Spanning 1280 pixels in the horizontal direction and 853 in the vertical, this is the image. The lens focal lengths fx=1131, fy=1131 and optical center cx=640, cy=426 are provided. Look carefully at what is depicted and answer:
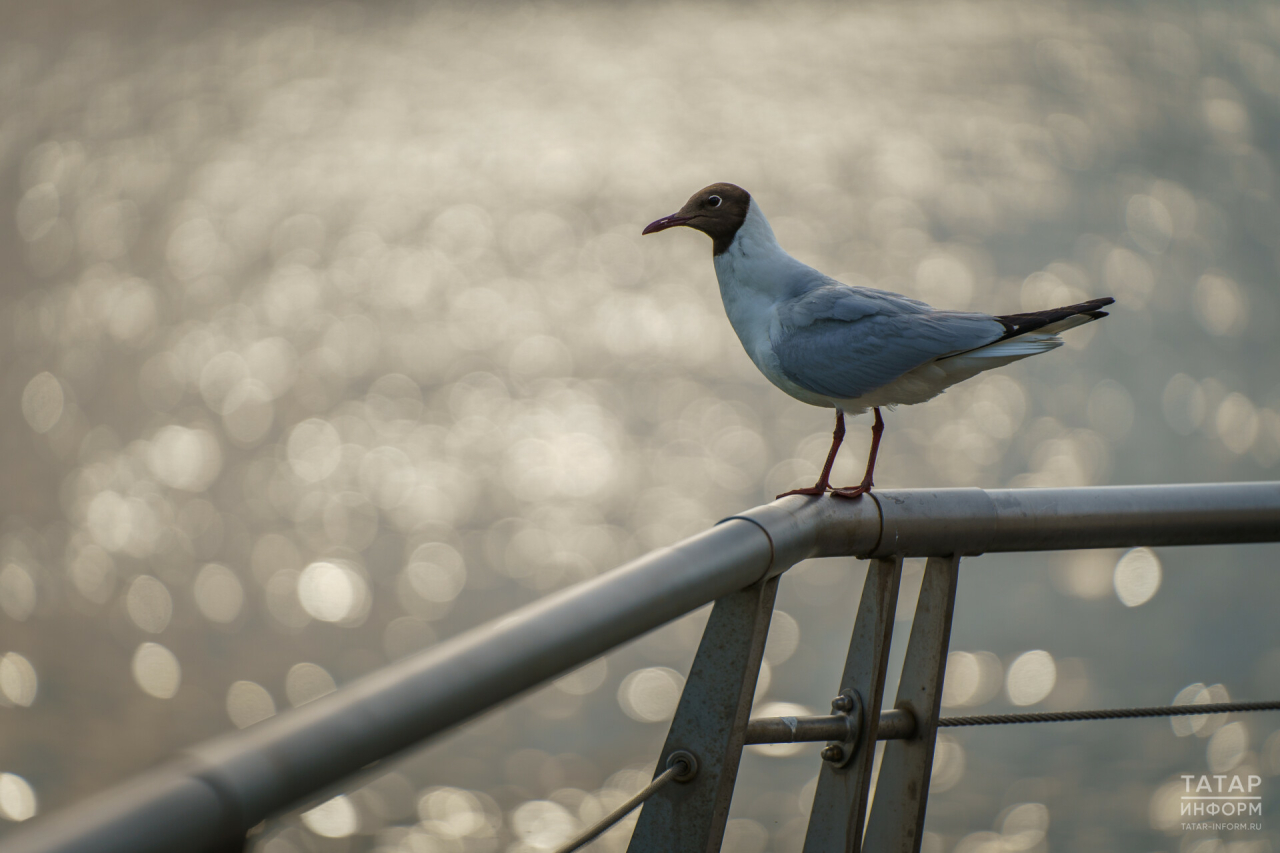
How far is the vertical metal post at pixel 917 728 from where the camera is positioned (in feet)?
5.03

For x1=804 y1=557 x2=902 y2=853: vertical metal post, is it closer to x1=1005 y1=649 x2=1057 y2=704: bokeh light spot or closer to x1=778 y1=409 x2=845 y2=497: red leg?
x1=778 y1=409 x2=845 y2=497: red leg

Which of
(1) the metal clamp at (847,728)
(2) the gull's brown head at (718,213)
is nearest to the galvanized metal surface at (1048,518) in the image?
(1) the metal clamp at (847,728)

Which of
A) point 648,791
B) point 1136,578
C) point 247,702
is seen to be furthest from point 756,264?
point 1136,578

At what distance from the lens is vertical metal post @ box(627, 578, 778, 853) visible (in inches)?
48.8

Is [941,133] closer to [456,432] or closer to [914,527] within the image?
[456,432]

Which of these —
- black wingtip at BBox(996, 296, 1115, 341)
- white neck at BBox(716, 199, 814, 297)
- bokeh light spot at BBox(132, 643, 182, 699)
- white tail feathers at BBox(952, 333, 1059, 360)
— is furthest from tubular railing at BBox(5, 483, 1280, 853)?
bokeh light spot at BBox(132, 643, 182, 699)

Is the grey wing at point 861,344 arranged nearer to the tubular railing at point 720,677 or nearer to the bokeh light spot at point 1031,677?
the tubular railing at point 720,677

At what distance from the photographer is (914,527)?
4.92 ft

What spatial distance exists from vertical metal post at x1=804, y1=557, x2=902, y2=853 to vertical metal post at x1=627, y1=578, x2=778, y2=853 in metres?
0.27

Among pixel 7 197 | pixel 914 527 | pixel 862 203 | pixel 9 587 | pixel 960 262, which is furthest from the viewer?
pixel 7 197

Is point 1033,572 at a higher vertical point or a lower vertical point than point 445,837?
higher

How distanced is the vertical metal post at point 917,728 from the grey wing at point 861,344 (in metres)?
0.92

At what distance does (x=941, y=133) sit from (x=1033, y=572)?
12.4 meters

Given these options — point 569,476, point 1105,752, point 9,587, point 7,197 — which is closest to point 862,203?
point 569,476
